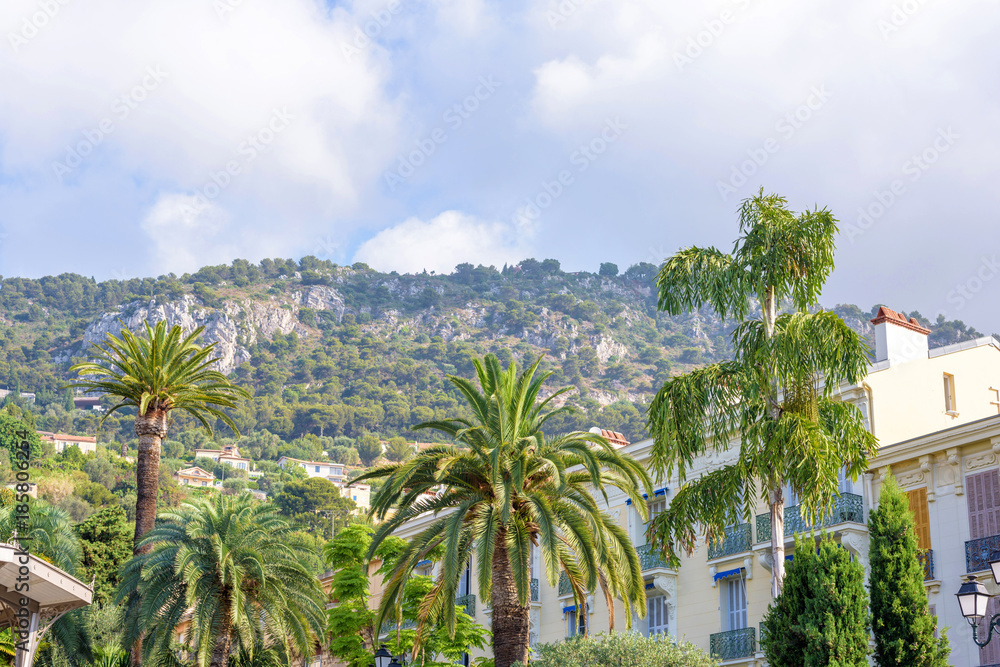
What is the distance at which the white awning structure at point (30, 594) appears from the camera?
23641mm

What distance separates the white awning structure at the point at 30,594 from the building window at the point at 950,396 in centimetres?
2479

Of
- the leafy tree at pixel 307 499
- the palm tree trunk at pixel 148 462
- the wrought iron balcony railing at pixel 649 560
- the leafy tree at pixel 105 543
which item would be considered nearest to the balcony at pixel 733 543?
the wrought iron balcony railing at pixel 649 560

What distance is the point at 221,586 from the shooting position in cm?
3572

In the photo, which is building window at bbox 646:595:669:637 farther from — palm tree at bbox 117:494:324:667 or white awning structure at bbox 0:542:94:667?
white awning structure at bbox 0:542:94:667

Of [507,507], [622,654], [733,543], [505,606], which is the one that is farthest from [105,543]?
[622,654]

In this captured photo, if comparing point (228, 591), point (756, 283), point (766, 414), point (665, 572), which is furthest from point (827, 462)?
point (228, 591)

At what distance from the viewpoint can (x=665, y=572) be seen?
35.2 m

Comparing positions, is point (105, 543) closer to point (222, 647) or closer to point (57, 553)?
point (57, 553)

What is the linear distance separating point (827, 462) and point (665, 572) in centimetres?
1517

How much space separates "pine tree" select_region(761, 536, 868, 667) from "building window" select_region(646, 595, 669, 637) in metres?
14.7

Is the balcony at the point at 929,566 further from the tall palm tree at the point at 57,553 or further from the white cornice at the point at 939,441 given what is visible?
the tall palm tree at the point at 57,553

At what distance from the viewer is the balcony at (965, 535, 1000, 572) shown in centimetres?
2641

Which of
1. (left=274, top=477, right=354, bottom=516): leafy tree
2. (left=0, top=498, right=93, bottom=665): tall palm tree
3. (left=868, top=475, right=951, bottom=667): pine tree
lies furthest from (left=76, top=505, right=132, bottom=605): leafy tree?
(left=274, top=477, right=354, bottom=516): leafy tree

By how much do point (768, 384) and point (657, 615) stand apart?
53.2 ft
